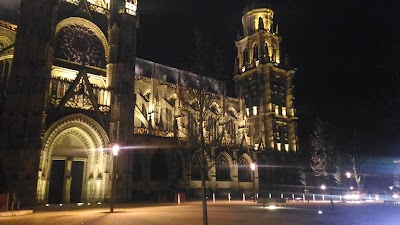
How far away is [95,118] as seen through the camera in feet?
99.0

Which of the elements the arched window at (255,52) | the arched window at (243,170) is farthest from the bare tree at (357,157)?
the arched window at (255,52)

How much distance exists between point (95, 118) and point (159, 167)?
34.8 ft

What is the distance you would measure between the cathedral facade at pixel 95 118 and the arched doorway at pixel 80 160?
0.31ft

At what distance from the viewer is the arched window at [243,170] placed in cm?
4900

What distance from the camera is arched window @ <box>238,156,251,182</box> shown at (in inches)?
1929

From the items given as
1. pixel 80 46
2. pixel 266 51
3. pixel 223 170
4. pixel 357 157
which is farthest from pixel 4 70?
pixel 357 157

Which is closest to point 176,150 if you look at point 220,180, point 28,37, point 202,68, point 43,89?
point 220,180

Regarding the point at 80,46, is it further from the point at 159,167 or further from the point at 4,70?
the point at 159,167

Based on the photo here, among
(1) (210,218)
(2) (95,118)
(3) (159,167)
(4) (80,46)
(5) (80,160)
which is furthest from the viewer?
(3) (159,167)

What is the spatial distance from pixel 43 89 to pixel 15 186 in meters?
7.93

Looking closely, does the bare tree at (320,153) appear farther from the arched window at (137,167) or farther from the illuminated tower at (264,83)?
the arched window at (137,167)

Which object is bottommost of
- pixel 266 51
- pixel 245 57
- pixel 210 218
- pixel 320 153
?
pixel 210 218

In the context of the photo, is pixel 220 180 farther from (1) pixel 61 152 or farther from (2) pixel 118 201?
(1) pixel 61 152

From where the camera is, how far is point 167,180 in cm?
3725
